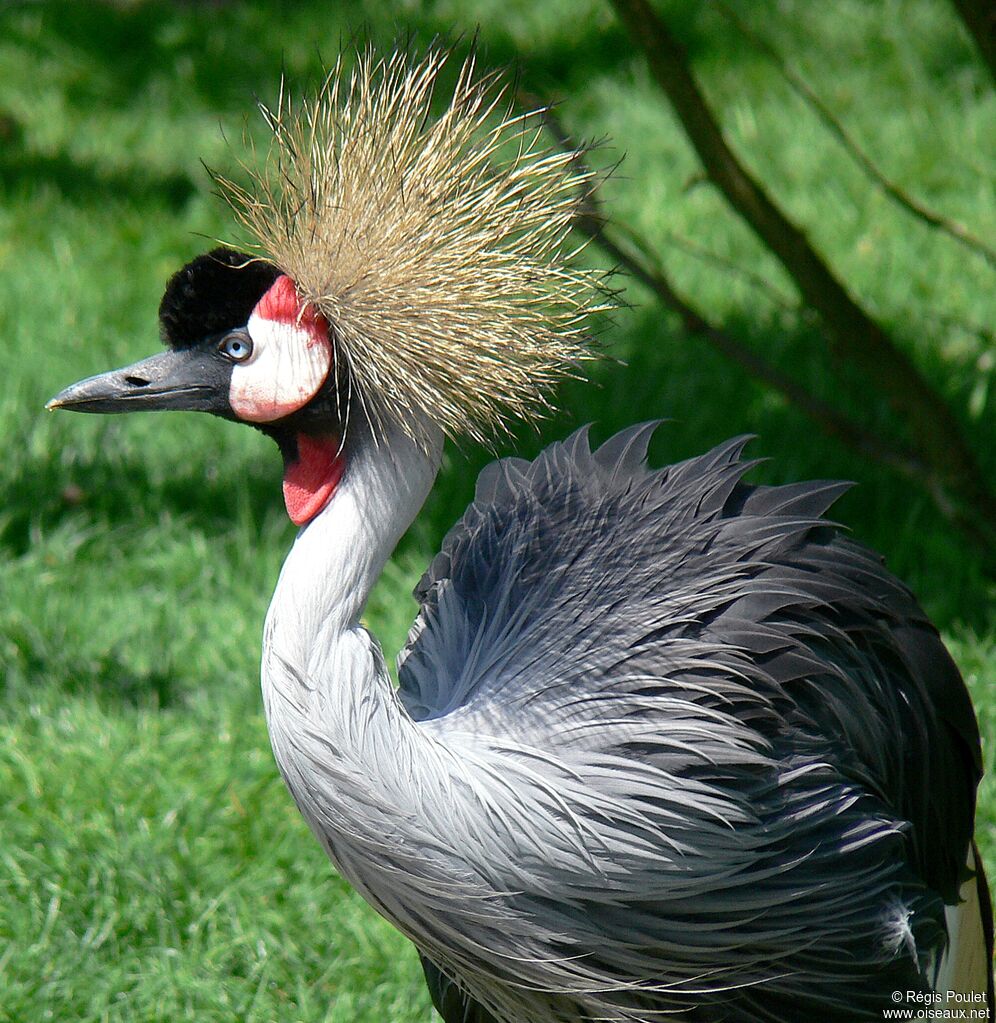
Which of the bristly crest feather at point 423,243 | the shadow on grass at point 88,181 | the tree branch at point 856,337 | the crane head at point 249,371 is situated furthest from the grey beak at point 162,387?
the shadow on grass at point 88,181

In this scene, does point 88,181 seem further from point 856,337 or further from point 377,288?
point 377,288

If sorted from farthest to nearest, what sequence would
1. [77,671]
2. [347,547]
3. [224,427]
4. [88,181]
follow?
[88,181] → [224,427] → [77,671] → [347,547]

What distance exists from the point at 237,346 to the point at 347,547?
0.76 feet

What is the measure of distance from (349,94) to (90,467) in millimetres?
1543

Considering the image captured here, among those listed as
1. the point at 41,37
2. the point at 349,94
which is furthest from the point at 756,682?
the point at 41,37

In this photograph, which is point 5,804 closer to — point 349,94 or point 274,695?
point 274,695

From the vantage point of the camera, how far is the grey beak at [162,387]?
146 centimetres

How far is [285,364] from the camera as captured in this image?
1.43m

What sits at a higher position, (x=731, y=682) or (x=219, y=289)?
(x=219, y=289)

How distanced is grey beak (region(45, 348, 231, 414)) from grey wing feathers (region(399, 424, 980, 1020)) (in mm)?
406

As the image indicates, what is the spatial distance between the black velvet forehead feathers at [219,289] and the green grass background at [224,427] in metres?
0.24

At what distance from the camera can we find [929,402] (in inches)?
96.5

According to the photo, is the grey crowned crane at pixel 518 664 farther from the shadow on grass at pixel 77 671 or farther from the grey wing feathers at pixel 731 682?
the shadow on grass at pixel 77 671

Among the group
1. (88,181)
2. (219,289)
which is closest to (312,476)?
(219,289)
